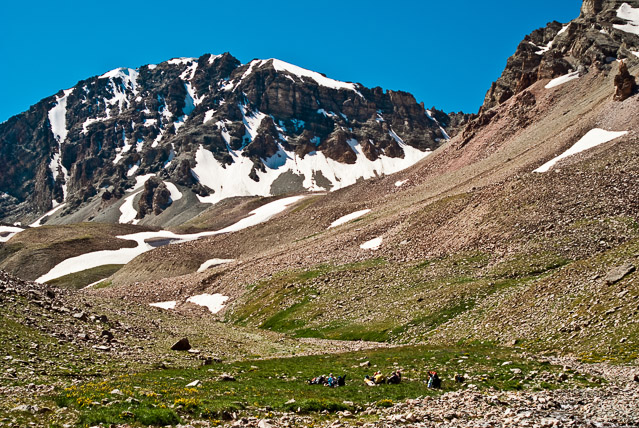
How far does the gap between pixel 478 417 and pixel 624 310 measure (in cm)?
1782

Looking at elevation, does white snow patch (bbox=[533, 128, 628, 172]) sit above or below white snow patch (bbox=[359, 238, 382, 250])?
above

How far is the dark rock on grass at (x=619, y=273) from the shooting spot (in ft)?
114

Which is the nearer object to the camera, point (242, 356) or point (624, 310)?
point (624, 310)

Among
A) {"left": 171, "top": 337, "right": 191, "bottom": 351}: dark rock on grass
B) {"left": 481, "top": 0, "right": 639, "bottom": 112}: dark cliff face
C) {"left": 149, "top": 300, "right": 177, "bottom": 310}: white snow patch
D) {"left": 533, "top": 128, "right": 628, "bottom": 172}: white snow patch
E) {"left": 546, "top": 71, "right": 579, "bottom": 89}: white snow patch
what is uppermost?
{"left": 481, "top": 0, "right": 639, "bottom": 112}: dark cliff face

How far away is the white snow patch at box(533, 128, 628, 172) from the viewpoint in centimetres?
8325

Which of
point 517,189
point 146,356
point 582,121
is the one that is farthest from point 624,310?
point 582,121

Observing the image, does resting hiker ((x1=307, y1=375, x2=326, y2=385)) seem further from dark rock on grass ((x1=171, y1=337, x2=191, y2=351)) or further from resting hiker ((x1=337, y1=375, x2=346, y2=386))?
dark rock on grass ((x1=171, y1=337, x2=191, y2=351))

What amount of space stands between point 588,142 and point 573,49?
3232 inches

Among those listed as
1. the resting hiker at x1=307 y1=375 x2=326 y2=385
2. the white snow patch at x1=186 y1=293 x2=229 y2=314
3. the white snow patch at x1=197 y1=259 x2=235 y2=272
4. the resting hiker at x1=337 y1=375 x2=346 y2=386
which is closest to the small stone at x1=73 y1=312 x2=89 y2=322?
the resting hiker at x1=307 y1=375 x2=326 y2=385

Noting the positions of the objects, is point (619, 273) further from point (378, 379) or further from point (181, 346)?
point (181, 346)

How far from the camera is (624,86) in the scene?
98.1m

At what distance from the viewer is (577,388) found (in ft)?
75.2

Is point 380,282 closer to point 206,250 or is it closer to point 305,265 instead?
point 305,265

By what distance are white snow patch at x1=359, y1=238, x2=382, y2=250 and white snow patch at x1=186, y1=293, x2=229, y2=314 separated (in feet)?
66.3
